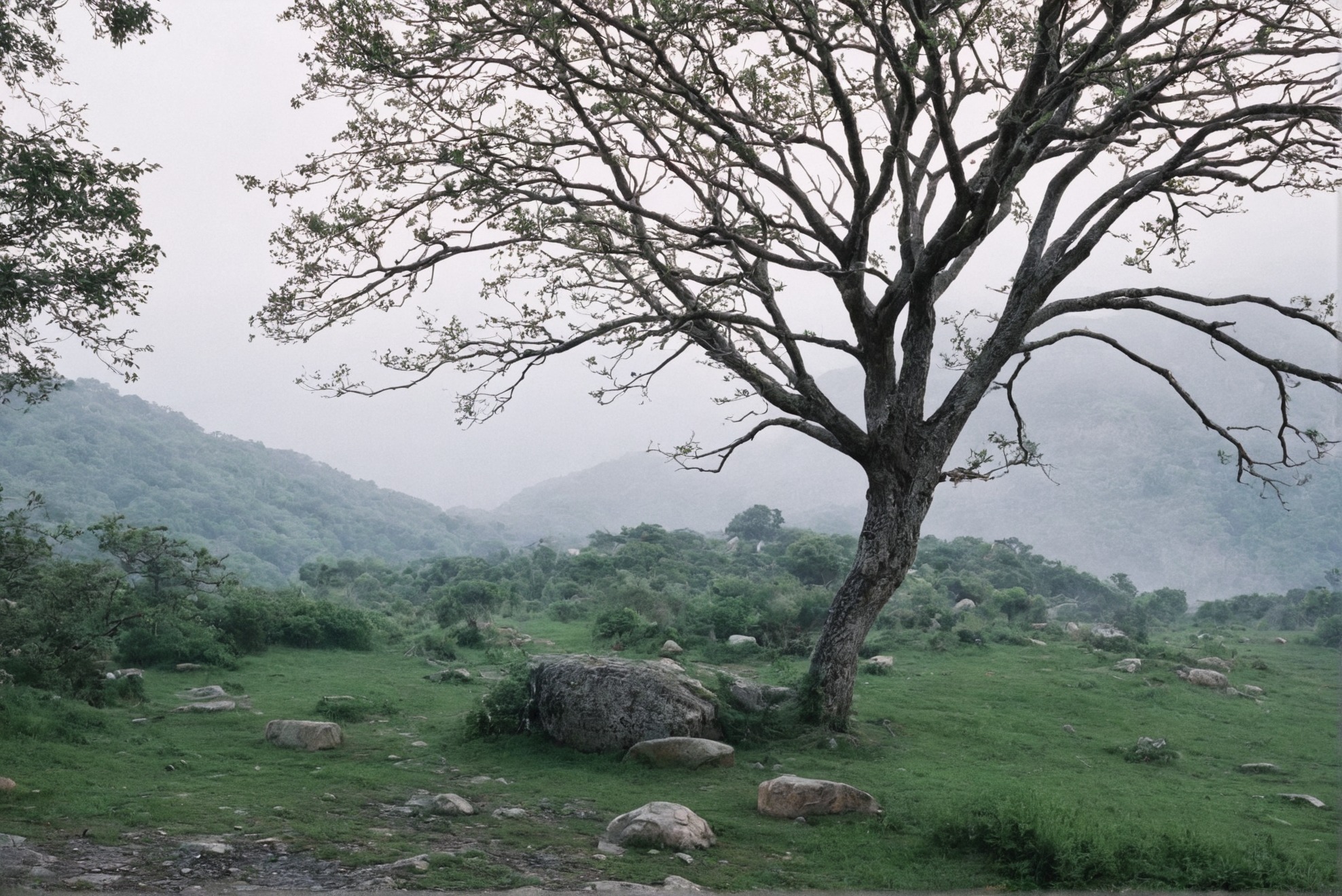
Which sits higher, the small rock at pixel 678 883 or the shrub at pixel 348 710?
the small rock at pixel 678 883

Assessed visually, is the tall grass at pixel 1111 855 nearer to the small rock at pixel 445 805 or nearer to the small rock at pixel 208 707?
the small rock at pixel 445 805

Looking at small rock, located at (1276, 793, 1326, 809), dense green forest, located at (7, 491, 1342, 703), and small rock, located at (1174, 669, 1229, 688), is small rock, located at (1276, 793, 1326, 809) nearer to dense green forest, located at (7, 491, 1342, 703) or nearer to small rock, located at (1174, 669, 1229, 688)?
small rock, located at (1174, 669, 1229, 688)

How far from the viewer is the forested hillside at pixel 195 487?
188 ft

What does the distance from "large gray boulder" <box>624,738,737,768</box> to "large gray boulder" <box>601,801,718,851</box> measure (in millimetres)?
2362

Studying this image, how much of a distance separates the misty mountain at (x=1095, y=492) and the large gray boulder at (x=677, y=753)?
5418cm

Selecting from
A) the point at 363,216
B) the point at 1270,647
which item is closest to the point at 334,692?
the point at 363,216

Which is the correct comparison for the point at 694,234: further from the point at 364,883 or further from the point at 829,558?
the point at 829,558

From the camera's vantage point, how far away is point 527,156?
10.7 meters

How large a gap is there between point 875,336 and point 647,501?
123 m

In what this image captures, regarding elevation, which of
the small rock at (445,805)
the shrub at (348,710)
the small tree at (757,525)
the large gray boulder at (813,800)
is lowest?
the shrub at (348,710)

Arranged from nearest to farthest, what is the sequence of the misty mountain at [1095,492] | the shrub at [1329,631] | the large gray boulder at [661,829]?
the large gray boulder at [661,829], the shrub at [1329,631], the misty mountain at [1095,492]

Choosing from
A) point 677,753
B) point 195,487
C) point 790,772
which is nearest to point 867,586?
point 790,772

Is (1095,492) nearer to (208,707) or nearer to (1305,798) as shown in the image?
(1305,798)

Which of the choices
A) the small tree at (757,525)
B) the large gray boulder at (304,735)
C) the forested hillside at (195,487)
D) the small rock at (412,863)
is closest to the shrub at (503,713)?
the large gray boulder at (304,735)
